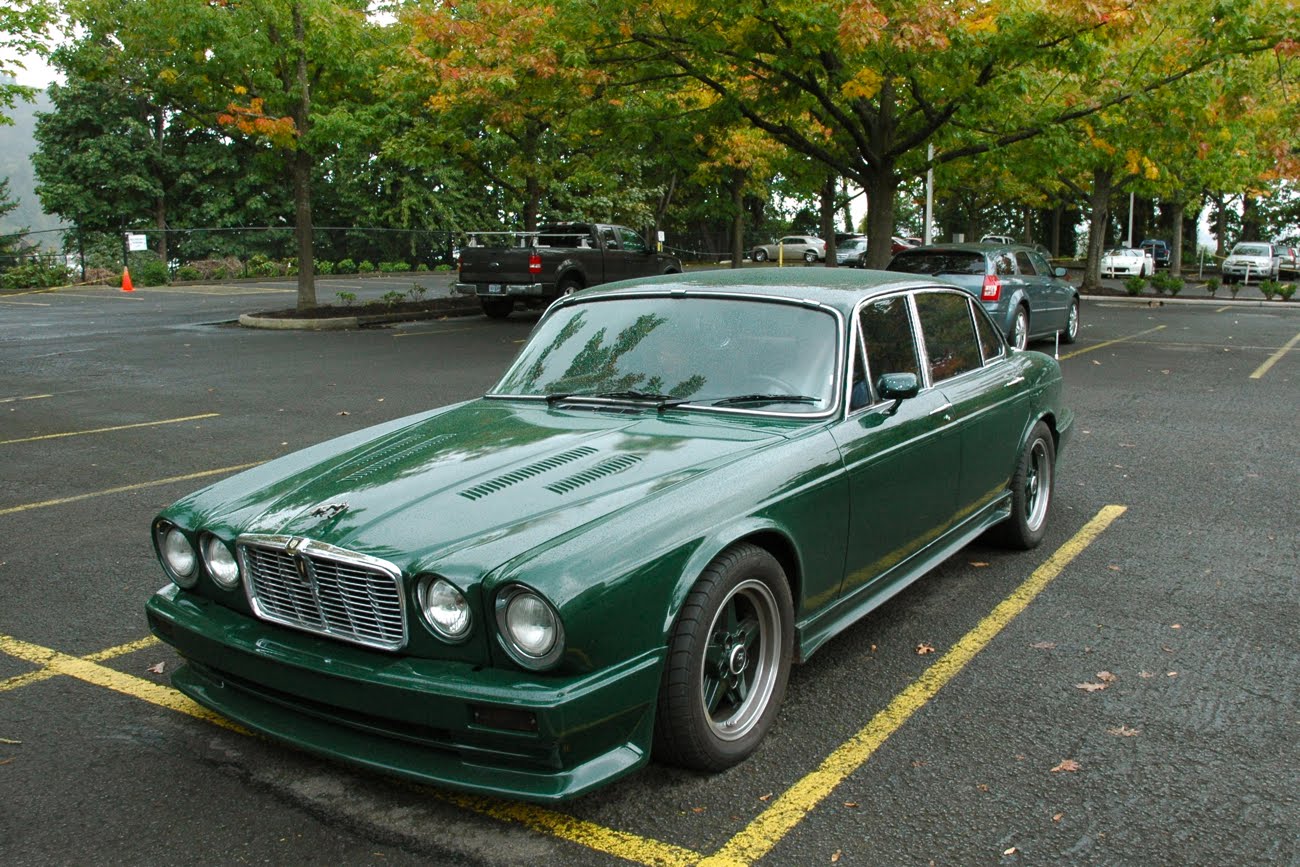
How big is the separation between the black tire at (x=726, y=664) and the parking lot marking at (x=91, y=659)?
2.43 meters

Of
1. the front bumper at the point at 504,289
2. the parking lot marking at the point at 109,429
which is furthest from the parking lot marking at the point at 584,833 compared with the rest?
the front bumper at the point at 504,289

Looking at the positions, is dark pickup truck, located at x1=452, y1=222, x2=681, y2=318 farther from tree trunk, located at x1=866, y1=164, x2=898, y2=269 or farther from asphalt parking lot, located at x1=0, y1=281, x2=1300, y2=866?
asphalt parking lot, located at x1=0, y1=281, x2=1300, y2=866

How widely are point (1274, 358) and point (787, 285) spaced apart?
42.0 ft

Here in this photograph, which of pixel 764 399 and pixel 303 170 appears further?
pixel 303 170

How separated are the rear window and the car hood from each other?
10.7m

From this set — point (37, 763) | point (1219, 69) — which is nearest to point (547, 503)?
point (37, 763)

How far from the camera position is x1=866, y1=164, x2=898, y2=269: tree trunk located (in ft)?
61.0

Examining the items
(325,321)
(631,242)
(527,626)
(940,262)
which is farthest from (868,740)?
(631,242)

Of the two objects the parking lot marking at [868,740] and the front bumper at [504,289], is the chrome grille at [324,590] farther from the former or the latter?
the front bumper at [504,289]

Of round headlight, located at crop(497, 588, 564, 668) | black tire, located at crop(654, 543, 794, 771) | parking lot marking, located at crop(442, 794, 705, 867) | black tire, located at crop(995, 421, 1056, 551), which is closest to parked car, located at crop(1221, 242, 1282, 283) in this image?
black tire, located at crop(995, 421, 1056, 551)

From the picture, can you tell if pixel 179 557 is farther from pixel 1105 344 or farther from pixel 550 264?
pixel 550 264

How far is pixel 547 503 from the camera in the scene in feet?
10.8

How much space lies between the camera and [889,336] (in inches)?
182

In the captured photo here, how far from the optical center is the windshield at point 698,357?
4.18m
